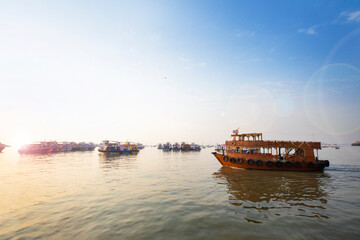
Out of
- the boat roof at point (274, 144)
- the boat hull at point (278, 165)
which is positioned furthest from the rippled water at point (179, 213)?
the boat roof at point (274, 144)

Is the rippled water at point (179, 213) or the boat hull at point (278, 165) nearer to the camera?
the rippled water at point (179, 213)

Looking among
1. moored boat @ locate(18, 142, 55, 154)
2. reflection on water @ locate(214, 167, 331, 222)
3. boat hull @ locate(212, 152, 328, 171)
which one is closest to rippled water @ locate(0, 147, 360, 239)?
reflection on water @ locate(214, 167, 331, 222)

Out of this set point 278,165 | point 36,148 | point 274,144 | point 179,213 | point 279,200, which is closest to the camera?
point 179,213

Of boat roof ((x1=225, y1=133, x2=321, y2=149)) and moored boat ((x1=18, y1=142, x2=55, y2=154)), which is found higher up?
boat roof ((x1=225, y1=133, x2=321, y2=149))

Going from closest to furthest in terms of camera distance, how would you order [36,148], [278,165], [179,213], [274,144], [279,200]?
1. [179,213]
2. [279,200]
3. [278,165]
4. [274,144]
5. [36,148]

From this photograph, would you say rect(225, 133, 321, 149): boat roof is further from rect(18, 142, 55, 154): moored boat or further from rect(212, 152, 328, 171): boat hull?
rect(18, 142, 55, 154): moored boat

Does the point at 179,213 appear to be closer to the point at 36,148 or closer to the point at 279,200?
the point at 279,200

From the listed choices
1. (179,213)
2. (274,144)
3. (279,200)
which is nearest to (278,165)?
(274,144)

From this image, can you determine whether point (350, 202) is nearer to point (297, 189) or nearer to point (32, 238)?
point (297, 189)

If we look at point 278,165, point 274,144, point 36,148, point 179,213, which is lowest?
point 36,148

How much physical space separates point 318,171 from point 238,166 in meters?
11.2

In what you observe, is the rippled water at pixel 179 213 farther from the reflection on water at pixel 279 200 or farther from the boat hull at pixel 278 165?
the boat hull at pixel 278 165

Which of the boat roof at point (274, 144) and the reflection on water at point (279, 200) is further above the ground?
the boat roof at point (274, 144)

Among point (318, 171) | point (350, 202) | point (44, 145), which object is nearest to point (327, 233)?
point (350, 202)
